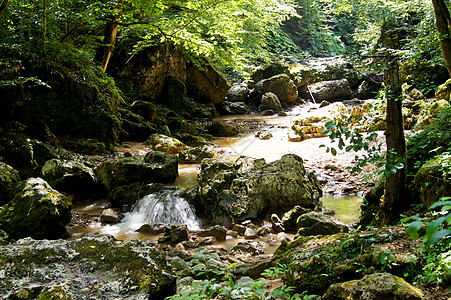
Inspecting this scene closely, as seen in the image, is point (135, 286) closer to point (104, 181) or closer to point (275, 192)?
point (275, 192)

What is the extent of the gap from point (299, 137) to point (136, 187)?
7726mm

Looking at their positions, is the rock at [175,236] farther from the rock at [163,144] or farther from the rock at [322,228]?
the rock at [163,144]

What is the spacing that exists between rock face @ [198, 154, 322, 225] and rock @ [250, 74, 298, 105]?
17642 millimetres

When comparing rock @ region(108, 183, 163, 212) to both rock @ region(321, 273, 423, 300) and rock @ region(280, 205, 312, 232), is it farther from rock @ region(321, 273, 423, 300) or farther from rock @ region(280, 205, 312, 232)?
rock @ region(321, 273, 423, 300)

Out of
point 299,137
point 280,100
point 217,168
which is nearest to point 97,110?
point 217,168

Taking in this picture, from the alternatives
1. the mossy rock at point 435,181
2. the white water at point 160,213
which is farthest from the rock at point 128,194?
the mossy rock at point 435,181

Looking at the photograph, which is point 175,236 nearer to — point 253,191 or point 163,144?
point 253,191

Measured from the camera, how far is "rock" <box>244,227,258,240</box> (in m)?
5.54

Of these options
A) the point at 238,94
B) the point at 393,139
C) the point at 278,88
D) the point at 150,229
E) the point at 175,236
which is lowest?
the point at 150,229

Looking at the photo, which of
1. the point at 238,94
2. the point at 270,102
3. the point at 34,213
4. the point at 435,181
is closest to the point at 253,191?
the point at 435,181

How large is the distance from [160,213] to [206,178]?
126 centimetres

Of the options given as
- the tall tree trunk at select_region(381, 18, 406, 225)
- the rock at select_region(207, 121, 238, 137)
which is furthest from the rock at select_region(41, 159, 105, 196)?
the rock at select_region(207, 121, 238, 137)

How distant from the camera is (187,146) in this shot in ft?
41.7

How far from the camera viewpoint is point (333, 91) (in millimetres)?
25016
